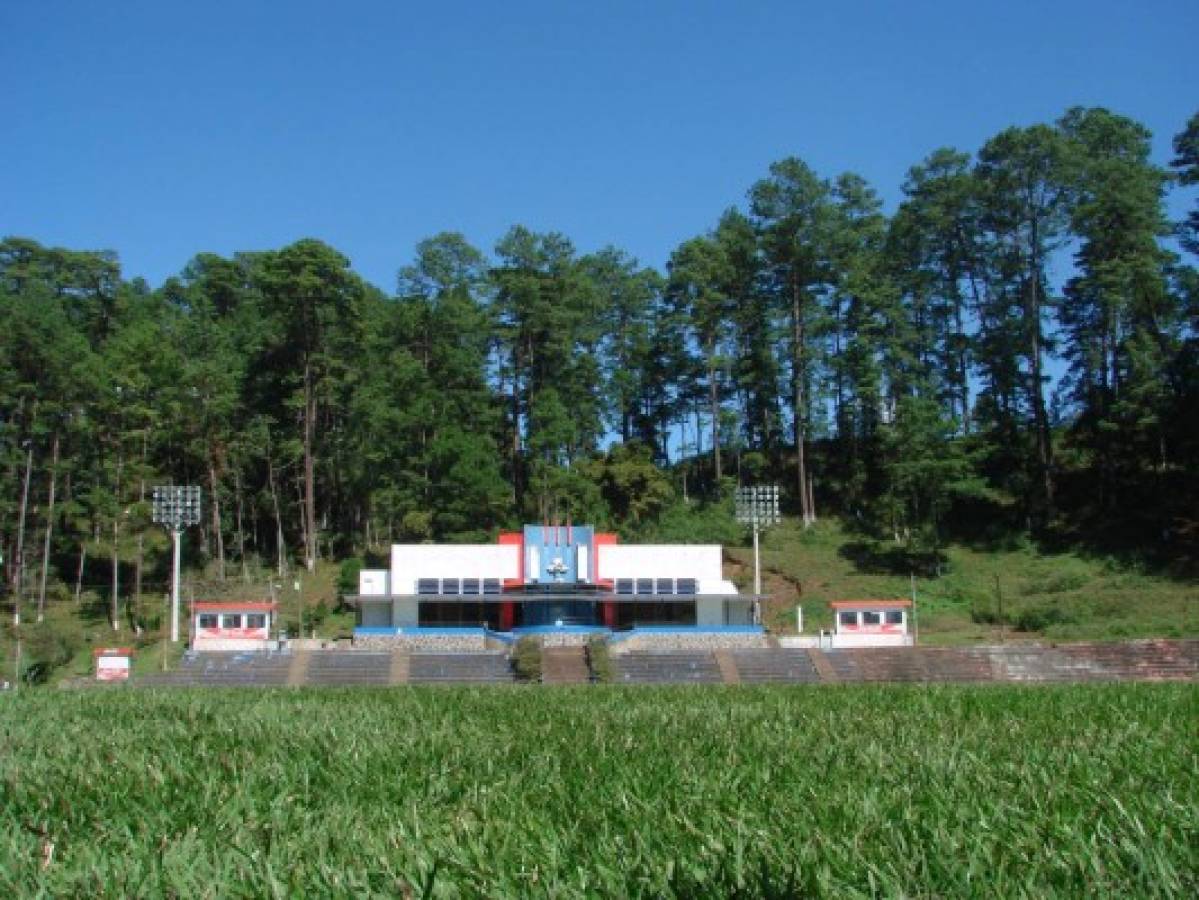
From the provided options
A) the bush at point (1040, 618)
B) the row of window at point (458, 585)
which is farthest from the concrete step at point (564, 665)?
the bush at point (1040, 618)

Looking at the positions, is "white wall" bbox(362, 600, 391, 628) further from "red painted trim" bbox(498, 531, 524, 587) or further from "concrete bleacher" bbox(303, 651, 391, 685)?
"concrete bleacher" bbox(303, 651, 391, 685)

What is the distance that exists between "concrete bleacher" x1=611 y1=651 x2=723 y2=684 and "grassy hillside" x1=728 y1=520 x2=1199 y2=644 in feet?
33.7

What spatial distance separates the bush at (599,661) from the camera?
38750 mm

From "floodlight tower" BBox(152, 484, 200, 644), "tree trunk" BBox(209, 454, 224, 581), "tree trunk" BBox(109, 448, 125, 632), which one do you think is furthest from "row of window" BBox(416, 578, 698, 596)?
"tree trunk" BBox(109, 448, 125, 632)

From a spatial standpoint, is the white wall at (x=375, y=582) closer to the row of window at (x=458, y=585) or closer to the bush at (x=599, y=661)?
the row of window at (x=458, y=585)

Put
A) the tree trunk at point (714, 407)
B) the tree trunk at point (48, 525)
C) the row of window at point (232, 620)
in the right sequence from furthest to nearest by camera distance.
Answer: the tree trunk at point (714, 407) → the tree trunk at point (48, 525) → the row of window at point (232, 620)

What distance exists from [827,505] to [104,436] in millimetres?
37897

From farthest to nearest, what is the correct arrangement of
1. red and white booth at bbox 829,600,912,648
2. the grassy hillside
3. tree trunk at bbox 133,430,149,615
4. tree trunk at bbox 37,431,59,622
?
1. tree trunk at bbox 37,431,59,622
2. tree trunk at bbox 133,430,149,615
3. red and white booth at bbox 829,600,912,648
4. the grassy hillside

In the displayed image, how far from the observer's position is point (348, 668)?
41.4 metres

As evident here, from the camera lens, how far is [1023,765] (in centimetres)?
602

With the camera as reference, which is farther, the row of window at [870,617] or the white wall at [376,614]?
the white wall at [376,614]

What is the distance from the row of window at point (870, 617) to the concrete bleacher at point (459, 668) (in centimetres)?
1368

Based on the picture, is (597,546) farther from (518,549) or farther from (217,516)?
(217,516)

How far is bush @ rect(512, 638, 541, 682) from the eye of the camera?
40.5 m
